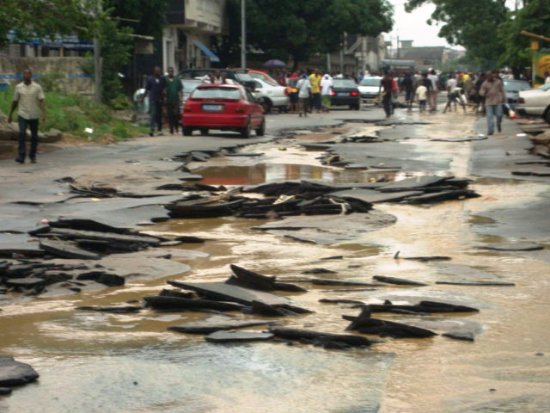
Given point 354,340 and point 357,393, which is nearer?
point 357,393

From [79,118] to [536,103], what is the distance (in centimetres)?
1442

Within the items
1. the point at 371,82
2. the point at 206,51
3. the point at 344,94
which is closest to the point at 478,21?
the point at 371,82

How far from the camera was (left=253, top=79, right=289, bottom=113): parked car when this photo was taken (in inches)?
1876

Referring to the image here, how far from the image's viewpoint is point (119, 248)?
10.7m

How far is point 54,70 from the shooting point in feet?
111

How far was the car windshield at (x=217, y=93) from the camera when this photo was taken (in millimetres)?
30109

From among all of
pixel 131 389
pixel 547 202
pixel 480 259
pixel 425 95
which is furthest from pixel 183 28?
pixel 131 389

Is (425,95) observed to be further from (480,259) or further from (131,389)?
(131,389)

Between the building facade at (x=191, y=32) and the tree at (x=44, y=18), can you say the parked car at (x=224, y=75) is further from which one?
the building facade at (x=191, y=32)

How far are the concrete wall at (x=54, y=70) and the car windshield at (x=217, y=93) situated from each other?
16.2 feet

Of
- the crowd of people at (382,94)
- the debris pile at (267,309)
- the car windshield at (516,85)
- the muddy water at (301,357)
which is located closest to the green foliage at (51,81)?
the crowd of people at (382,94)

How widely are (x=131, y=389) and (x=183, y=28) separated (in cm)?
5916

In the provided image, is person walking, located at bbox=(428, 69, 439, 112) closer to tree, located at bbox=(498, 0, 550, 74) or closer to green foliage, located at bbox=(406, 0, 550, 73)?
tree, located at bbox=(498, 0, 550, 74)

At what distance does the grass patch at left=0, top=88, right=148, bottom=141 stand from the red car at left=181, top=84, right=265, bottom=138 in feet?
5.83
